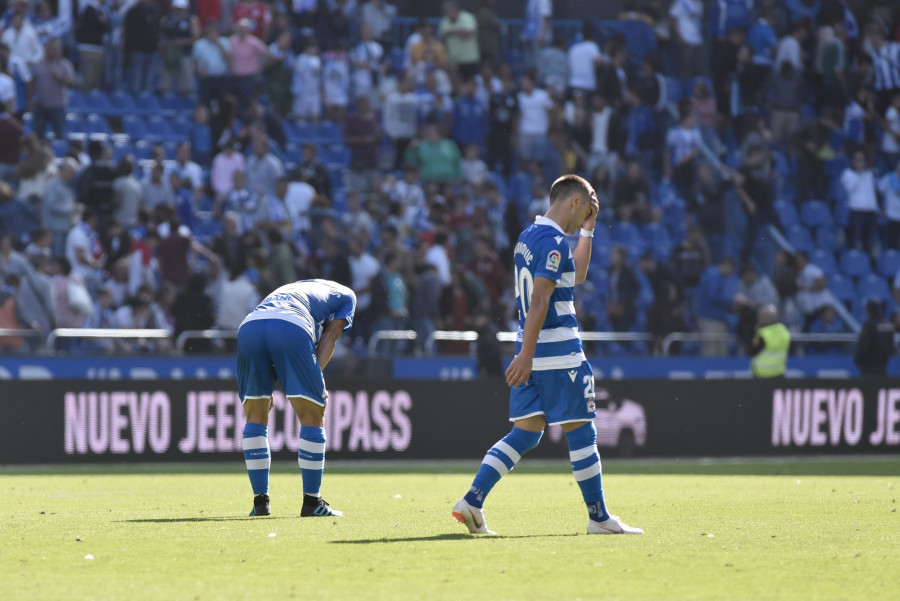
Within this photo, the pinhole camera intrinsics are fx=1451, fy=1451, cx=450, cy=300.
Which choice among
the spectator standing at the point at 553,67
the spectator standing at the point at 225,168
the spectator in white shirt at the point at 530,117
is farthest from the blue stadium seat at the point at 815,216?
the spectator standing at the point at 225,168

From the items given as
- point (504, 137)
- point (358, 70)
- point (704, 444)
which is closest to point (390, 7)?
point (358, 70)

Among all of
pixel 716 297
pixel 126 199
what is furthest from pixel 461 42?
pixel 126 199

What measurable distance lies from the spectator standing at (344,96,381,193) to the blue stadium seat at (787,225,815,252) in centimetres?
752

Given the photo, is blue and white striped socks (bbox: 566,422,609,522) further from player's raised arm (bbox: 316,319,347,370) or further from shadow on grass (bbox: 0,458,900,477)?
shadow on grass (bbox: 0,458,900,477)

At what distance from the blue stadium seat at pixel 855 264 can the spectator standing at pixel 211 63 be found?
36.7ft

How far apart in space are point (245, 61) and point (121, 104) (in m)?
2.22

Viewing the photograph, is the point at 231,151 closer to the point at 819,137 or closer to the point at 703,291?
the point at 703,291

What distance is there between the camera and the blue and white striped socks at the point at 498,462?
8.63 m

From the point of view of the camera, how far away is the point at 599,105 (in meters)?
25.1

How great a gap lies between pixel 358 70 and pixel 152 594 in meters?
19.6

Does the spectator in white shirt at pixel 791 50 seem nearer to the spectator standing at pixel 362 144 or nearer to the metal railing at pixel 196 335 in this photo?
the spectator standing at pixel 362 144

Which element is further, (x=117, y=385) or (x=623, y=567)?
(x=117, y=385)

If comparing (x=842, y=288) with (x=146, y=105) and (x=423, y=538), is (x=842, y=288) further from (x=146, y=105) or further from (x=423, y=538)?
(x=423, y=538)

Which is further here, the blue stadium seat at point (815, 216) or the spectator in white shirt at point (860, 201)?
the blue stadium seat at point (815, 216)
